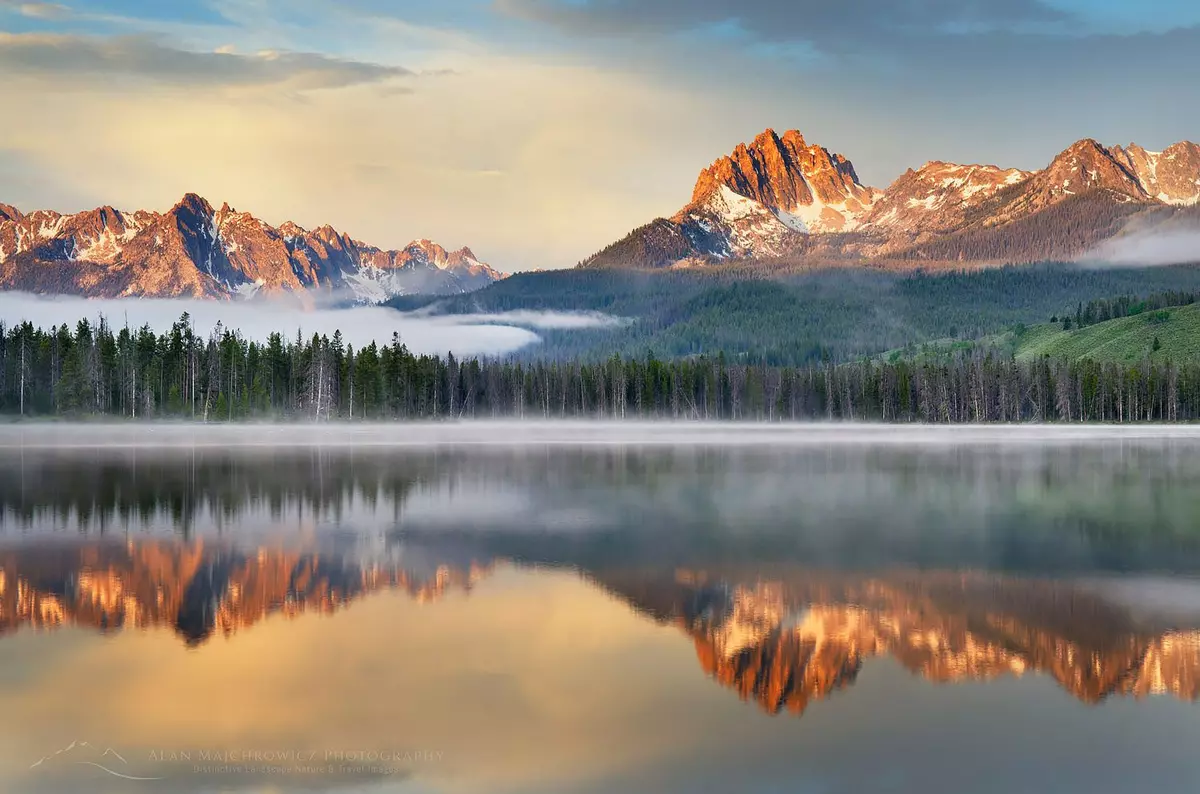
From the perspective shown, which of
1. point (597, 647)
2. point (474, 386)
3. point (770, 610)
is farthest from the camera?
point (474, 386)

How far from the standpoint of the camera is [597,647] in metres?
17.8

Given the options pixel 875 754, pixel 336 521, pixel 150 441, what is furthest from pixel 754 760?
pixel 150 441

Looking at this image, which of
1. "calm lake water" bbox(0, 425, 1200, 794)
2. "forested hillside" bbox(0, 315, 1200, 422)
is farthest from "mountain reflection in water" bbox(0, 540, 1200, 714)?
"forested hillside" bbox(0, 315, 1200, 422)

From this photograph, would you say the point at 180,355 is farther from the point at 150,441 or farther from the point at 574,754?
the point at 574,754

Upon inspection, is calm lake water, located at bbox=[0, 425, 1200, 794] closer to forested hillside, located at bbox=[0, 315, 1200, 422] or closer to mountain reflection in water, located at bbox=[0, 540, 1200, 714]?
mountain reflection in water, located at bbox=[0, 540, 1200, 714]

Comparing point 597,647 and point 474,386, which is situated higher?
point 474,386

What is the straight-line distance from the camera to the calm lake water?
12727 mm

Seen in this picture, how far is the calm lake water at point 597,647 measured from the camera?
41.8ft

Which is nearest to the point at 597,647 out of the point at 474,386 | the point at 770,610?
the point at 770,610

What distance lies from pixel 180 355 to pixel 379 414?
86.6ft

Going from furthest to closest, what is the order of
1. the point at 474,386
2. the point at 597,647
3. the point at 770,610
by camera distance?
1. the point at 474,386
2. the point at 770,610
3. the point at 597,647

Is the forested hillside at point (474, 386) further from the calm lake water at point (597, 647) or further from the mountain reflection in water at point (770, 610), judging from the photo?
the mountain reflection in water at point (770, 610)

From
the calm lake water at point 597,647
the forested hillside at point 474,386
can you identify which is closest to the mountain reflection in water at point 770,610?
the calm lake water at point 597,647

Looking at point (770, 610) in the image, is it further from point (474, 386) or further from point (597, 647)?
point (474, 386)
